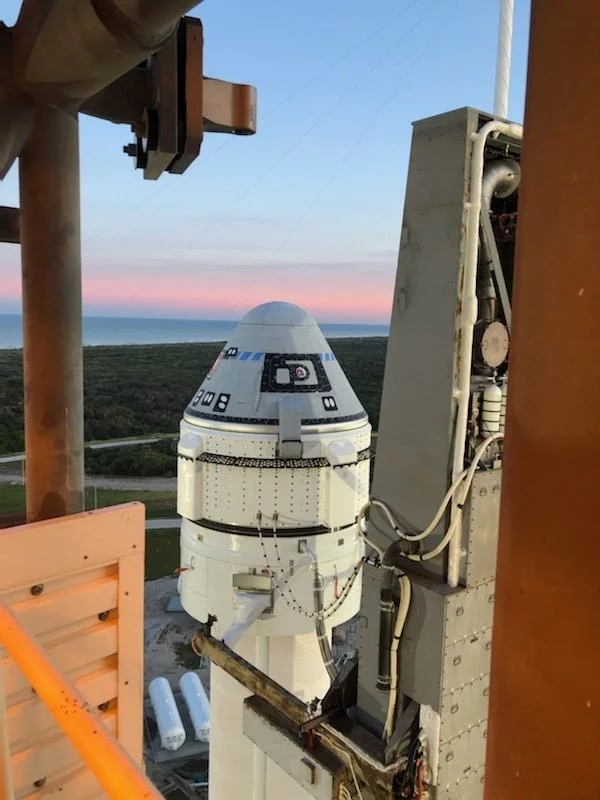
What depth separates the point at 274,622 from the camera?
8094 mm

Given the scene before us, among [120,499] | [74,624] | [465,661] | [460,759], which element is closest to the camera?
[74,624]

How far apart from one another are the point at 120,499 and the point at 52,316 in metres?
24.2

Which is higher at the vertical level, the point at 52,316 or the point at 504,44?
the point at 504,44

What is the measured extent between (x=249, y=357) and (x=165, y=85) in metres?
5.55

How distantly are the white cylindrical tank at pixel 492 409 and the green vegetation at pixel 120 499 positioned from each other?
65.2 feet

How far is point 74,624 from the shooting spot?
2.73 metres

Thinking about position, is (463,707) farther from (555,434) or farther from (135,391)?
(135,391)

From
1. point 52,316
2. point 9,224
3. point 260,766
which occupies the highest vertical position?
point 9,224

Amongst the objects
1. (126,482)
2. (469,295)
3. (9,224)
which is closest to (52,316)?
(9,224)

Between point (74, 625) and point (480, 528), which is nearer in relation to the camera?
point (74, 625)

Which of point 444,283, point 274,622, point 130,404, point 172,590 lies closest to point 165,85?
point 444,283

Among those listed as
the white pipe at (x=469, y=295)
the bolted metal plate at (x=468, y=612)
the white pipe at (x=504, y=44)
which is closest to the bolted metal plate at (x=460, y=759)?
the bolted metal plate at (x=468, y=612)

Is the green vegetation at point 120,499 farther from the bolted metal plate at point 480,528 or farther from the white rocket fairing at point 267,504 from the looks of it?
the bolted metal plate at point 480,528

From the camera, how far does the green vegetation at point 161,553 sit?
19.1 m
